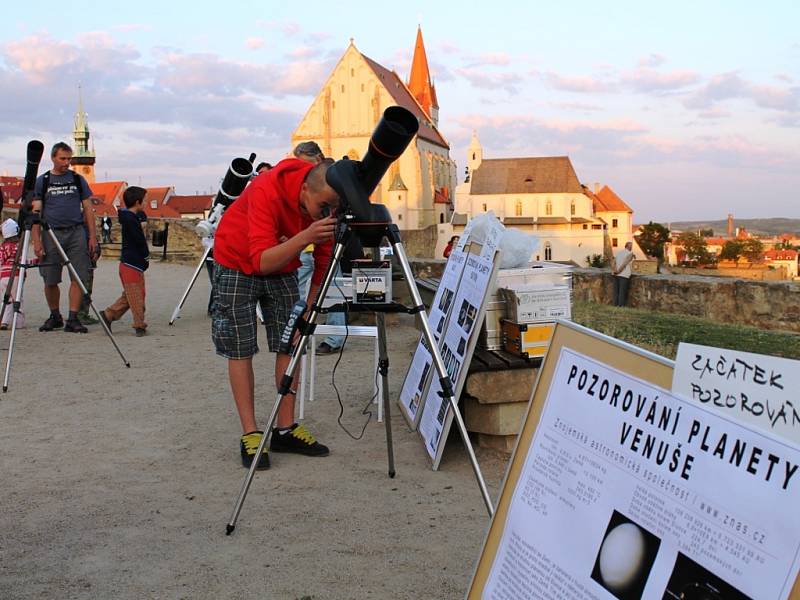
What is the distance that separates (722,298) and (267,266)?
7.64 m

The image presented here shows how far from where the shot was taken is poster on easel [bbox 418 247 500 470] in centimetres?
446

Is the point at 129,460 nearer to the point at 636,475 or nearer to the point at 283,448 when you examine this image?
the point at 283,448

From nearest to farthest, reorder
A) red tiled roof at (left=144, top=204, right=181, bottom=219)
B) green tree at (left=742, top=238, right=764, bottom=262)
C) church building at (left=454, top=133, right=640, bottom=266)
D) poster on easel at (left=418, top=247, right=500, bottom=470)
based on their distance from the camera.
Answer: poster on easel at (left=418, top=247, right=500, bottom=470), church building at (left=454, top=133, right=640, bottom=266), green tree at (left=742, top=238, right=764, bottom=262), red tiled roof at (left=144, top=204, right=181, bottom=219)

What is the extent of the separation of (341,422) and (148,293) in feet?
31.9

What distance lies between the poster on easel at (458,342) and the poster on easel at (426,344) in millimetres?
115

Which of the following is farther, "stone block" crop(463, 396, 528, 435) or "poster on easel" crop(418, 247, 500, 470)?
"stone block" crop(463, 396, 528, 435)

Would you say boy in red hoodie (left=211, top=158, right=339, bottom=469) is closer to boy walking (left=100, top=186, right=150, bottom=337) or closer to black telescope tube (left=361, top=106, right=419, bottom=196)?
black telescope tube (left=361, top=106, right=419, bottom=196)

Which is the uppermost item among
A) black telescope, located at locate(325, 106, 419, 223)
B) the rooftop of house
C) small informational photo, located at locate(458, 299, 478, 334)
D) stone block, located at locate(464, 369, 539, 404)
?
the rooftop of house

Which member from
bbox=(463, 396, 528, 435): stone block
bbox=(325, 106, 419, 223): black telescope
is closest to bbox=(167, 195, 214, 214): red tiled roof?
bbox=(463, 396, 528, 435): stone block

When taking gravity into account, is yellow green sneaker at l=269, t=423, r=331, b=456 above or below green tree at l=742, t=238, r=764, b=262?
above

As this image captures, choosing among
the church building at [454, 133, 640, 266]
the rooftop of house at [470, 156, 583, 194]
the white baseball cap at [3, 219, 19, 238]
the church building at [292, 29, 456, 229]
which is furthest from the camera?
the rooftop of house at [470, 156, 583, 194]

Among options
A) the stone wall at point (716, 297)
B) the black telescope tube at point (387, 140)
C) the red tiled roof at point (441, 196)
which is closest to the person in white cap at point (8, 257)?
the stone wall at point (716, 297)

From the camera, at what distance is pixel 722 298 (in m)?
10.2

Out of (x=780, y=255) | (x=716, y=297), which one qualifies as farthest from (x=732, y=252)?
(x=716, y=297)
